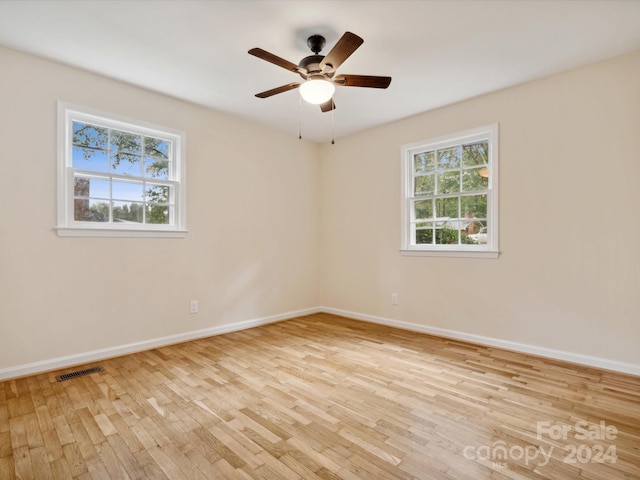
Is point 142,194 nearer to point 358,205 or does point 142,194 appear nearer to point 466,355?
point 358,205

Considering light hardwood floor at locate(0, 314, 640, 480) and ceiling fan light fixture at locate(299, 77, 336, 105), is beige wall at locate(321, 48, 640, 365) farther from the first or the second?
ceiling fan light fixture at locate(299, 77, 336, 105)

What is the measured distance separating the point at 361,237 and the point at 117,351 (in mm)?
3179

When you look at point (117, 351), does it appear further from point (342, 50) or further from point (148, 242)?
point (342, 50)

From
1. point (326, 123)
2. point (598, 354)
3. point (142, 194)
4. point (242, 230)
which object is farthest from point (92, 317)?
point (598, 354)

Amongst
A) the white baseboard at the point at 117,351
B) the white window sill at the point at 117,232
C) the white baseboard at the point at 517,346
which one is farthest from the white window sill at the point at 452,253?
the white window sill at the point at 117,232

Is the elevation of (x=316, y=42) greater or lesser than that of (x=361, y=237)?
greater

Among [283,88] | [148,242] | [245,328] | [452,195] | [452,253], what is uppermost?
[283,88]

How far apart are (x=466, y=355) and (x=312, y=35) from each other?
313 cm

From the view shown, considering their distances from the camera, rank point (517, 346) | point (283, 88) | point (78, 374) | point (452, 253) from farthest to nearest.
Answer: point (452, 253), point (517, 346), point (78, 374), point (283, 88)

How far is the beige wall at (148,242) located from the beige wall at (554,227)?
1.54 meters

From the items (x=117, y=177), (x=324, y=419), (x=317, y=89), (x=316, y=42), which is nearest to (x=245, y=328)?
(x=117, y=177)

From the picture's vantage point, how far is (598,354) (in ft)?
9.81

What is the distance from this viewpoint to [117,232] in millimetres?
3318

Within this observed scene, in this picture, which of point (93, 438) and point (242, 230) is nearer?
point (93, 438)
